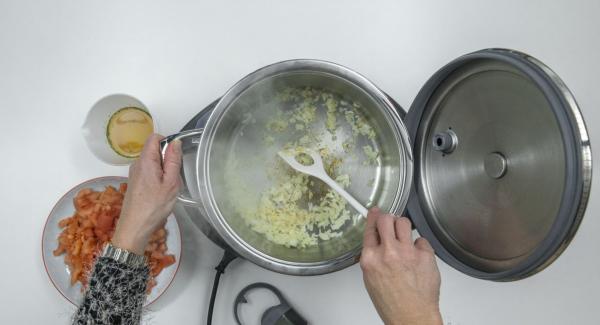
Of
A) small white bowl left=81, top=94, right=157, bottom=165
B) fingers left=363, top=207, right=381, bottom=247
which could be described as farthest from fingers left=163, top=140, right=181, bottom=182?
fingers left=363, top=207, right=381, bottom=247

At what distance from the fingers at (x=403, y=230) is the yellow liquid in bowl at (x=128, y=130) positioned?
46 cm

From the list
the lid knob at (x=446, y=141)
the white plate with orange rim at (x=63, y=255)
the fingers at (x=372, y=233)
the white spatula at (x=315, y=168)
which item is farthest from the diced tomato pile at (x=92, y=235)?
the lid knob at (x=446, y=141)

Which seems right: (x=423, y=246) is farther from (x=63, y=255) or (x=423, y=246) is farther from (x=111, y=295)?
(x=63, y=255)

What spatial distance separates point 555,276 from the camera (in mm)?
805

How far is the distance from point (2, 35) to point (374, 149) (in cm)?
78

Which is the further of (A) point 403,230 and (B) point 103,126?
(B) point 103,126

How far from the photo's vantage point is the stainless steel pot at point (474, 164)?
45 centimetres

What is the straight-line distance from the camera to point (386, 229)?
1.72 ft

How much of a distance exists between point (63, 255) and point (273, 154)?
43 centimetres

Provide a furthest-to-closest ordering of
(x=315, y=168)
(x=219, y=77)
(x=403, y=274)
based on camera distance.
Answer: (x=219, y=77), (x=315, y=168), (x=403, y=274)

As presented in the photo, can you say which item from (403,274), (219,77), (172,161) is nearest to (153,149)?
(172,161)

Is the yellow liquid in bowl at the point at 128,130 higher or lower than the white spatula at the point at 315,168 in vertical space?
higher

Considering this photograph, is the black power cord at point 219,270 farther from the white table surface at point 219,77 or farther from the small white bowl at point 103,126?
the small white bowl at point 103,126

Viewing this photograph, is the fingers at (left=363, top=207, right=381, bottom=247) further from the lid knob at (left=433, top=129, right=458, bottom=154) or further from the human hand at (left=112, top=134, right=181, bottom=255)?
the human hand at (left=112, top=134, right=181, bottom=255)
